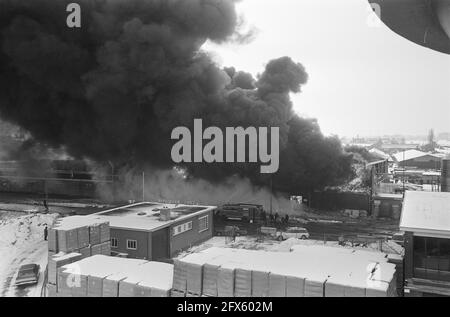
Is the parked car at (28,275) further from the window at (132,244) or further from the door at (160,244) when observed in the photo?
the door at (160,244)

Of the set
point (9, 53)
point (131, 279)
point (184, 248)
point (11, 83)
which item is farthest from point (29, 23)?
point (131, 279)

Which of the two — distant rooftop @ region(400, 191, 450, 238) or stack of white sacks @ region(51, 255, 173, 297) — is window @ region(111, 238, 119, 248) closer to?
stack of white sacks @ region(51, 255, 173, 297)

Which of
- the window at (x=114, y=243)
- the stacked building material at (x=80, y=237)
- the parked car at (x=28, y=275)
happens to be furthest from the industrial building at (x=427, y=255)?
the parked car at (x=28, y=275)

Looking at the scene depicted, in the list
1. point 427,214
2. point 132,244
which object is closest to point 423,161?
point 132,244

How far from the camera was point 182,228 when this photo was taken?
16094mm

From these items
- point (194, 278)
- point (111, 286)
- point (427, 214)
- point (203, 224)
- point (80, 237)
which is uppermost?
point (427, 214)

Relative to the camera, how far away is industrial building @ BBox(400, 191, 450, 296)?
8.38 metres

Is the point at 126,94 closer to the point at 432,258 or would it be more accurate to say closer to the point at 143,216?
the point at 143,216

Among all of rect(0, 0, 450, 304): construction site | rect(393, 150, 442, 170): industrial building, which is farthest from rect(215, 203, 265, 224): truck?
rect(393, 150, 442, 170): industrial building

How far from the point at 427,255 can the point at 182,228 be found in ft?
31.3

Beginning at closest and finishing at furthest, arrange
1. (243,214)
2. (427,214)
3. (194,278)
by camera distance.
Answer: (194,278)
(427,214)
(243,214)

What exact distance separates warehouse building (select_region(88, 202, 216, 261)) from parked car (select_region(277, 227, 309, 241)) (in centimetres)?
320

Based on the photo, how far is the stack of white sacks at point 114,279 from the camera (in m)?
7.79
